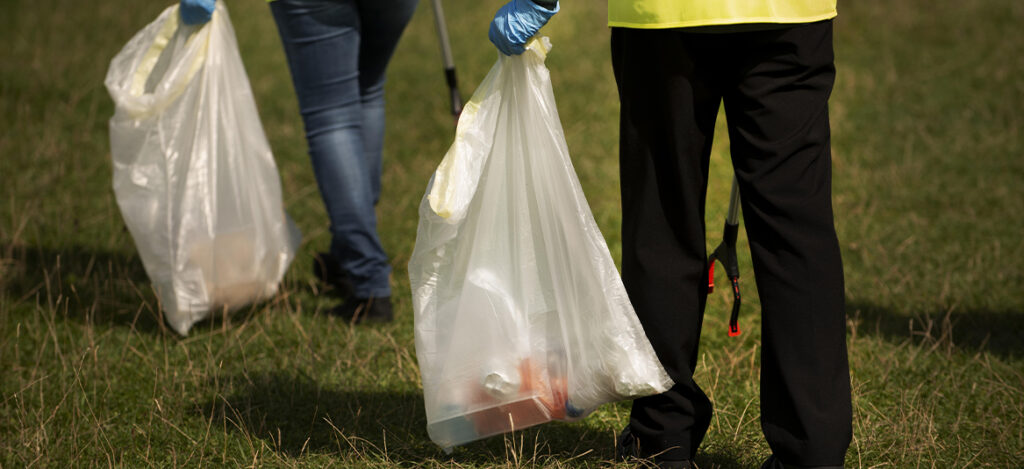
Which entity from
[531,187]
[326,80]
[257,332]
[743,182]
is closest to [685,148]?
[743,182]

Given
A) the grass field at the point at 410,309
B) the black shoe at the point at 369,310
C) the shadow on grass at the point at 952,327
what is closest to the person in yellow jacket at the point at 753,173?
the grass field at the point at 410,309

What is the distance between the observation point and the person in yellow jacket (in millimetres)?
1909

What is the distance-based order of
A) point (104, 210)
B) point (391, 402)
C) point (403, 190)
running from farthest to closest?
point (403, 190)
point (104, 210)
point (391, 402)

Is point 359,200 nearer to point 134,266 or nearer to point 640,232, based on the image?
point 134,266

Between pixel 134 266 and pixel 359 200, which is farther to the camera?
pixel 134 266

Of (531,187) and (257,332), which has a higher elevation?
(531,187)

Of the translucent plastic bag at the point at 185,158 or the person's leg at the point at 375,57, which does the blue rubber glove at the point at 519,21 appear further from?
the translucent plastic bag at the point at 185,158

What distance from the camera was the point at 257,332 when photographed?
10.3ft

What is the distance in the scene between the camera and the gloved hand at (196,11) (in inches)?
117

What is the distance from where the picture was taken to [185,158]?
3.08 metres

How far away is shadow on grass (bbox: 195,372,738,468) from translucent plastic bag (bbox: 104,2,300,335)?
42 cm

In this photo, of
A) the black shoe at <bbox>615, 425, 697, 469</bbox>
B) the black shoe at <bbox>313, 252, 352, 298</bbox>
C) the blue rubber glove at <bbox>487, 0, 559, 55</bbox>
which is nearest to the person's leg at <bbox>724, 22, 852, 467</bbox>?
the black shoe at <bbox>615, 425, 697, 469</bbox>

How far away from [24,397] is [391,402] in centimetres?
100

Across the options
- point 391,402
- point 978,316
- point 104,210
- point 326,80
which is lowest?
point 978,316
